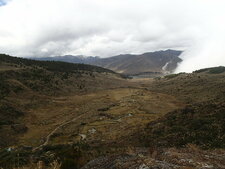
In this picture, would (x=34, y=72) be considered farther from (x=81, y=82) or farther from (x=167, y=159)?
(x=167, y=159)

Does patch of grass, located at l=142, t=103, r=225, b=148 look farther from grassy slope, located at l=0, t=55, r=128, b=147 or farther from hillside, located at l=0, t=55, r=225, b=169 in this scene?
grassy slope, located at l=0, t=55, r=128, b=147

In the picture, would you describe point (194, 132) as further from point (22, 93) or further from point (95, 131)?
point (22, 93)

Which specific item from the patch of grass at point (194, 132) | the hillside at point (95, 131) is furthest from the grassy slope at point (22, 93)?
the patch of grass at point (194, 132)

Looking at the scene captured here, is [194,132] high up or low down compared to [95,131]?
up

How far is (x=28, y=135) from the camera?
54.0 metres

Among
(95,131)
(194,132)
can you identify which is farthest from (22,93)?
(194,132)

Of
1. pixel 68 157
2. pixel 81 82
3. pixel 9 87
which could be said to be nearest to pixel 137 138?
pixel 68 157

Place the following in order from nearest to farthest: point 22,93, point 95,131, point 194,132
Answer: point 194,132 < point 95,131 < point 22,93

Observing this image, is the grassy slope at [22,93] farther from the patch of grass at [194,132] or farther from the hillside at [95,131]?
the patch of grass at [194,132]

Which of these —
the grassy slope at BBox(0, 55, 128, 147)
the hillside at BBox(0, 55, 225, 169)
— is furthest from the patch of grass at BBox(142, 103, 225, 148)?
the grassy slope at BBox(0, 55, 128, 147)

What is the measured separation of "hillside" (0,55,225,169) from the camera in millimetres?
14263

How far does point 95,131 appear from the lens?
164 feet

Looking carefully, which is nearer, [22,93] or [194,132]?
[194,132]

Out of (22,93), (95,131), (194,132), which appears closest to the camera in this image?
(194,132)
